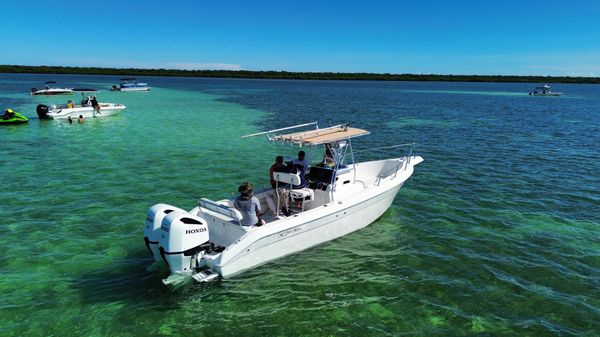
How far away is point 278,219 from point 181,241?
2.75 meters

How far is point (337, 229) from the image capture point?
34.1ft

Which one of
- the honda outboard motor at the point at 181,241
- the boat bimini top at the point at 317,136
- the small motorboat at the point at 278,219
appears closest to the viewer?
the honda outboard motor at the point at 181,241

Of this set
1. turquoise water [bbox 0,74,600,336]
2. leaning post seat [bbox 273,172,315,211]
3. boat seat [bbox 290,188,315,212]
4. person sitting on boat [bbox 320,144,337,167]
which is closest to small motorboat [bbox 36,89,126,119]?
turquoise water [bbox 0,74,600,336]

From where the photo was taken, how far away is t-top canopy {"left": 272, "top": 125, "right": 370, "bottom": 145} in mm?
10547

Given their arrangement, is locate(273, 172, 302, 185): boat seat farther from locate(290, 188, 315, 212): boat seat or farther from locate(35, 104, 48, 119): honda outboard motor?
locate(35, 104, 48, 119): honda outboard motor

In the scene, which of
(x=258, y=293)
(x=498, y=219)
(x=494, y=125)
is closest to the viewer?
(x=258, y=293)

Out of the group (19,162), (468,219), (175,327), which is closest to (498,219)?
(468,219)

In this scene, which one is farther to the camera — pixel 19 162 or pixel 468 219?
pixel 19 162

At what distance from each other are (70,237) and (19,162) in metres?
10.9

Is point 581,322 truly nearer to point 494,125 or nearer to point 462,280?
point 462,280

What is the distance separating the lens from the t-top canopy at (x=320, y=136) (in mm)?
10547

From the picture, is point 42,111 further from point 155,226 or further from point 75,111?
point 155,226

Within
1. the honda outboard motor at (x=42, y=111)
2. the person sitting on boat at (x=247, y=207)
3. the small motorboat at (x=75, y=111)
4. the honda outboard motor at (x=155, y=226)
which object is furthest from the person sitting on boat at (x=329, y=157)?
the honda outboard motor at (x=42, y=111)

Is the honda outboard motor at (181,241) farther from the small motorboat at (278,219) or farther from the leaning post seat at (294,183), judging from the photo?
the leaning post seat at (294,183)
